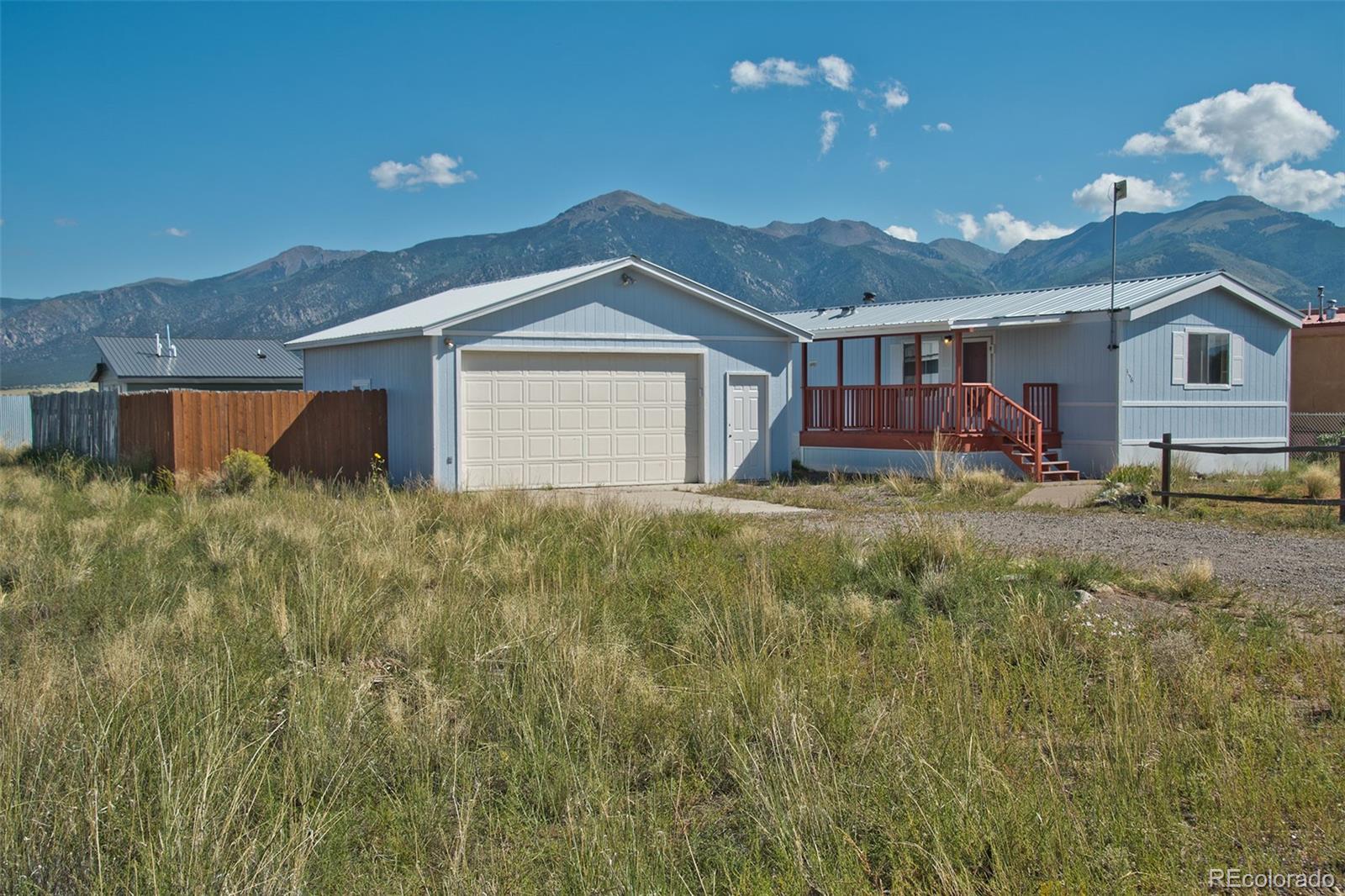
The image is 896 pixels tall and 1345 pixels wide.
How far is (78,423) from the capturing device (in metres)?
24.9

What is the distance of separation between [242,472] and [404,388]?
3.07 metres

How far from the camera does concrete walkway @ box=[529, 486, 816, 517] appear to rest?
1416 centimetres

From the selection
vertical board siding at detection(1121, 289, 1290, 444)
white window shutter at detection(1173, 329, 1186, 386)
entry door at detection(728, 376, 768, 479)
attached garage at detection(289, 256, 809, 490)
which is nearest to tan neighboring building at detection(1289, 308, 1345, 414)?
vertical board siding at detection(1121, 289, 1290, 444)

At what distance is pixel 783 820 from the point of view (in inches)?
175

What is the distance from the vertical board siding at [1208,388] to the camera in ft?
75.2

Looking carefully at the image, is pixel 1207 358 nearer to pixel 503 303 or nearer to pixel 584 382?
pixel 584 382

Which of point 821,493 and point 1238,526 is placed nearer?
point 1238,526

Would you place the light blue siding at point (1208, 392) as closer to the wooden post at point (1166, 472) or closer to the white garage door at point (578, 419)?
the wooden post at point (1166, 472)

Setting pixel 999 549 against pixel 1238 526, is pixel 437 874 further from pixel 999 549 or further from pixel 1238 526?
pixel 1238 526

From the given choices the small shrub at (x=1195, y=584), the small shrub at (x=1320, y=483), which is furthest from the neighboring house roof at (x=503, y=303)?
the small shrub at (x=1195, y=584)

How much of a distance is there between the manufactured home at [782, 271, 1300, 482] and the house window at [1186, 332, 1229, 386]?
0.03 meters

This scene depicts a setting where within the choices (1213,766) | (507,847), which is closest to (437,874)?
(507,847)

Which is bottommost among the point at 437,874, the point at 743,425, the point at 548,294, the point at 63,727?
the point at 437,874

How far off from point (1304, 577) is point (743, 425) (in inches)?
494
